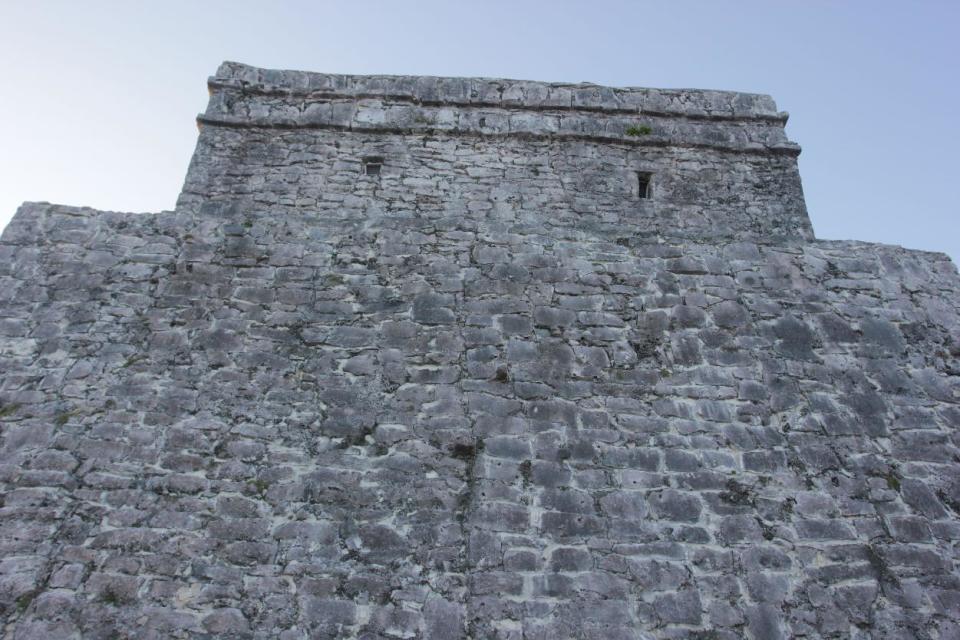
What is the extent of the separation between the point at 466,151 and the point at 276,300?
244 cm

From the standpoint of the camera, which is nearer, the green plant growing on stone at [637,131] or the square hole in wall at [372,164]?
the square hole in wall at [372,164]

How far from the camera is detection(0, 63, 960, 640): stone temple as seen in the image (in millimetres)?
4074

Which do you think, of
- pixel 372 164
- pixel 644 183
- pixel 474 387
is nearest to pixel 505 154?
pixel 372 164

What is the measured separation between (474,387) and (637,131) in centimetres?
342

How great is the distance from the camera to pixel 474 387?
16.1ft

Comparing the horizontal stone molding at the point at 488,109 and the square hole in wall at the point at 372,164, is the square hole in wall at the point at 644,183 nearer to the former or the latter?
the horizontal stone molding at the point at 488,109

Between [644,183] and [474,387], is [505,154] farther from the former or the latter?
[474,387]

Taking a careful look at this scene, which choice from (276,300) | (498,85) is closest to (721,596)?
(276,300)

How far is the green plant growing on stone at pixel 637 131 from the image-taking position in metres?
6.52

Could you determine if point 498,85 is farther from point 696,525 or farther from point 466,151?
point 696,525

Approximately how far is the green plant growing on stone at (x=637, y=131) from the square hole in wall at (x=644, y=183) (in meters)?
0.44

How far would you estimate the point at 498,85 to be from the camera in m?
6.65

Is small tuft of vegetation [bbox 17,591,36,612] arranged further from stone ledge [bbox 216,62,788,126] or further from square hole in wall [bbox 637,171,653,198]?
square hole in wall [bbox 637,171,653,198]

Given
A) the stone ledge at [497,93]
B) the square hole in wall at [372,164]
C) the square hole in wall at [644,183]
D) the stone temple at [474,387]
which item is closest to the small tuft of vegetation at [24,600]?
the stone temple at [474,387]
